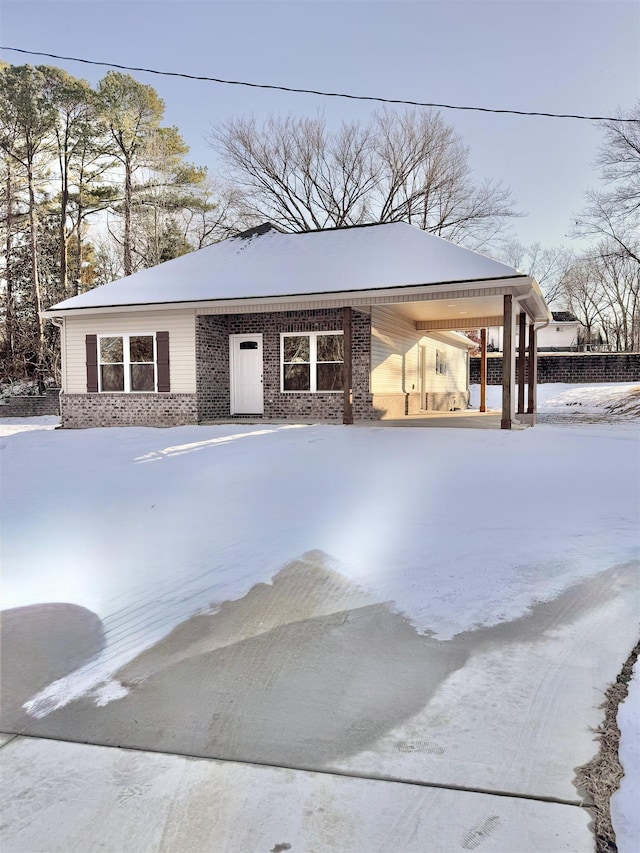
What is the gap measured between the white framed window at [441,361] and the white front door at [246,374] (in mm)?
7606

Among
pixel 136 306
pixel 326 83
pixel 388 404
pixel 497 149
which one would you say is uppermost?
pixel 497 149

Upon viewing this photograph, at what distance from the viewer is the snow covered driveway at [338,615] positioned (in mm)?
2803

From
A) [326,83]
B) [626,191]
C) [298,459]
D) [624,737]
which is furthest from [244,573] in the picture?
[626,191]

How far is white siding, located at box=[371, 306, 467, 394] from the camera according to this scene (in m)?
14.8

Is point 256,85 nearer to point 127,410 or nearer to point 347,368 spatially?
point 347,368

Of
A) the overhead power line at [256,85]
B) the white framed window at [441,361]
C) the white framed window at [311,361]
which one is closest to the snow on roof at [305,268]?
the white framed window at [311,361]

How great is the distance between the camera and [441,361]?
848 inches

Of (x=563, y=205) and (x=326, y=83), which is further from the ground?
(x=563, y=205)

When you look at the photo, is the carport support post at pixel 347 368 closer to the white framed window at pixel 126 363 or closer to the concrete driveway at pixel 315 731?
the white framed window at pixel 126 363

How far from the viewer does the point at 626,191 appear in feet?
85.1

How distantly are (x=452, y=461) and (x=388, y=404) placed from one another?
6490mm

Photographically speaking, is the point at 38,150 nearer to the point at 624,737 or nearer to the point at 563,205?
the point at 563,205

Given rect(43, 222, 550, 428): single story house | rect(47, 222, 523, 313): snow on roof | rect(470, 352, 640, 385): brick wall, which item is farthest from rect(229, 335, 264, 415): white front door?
rect(470, 352, 640, 385): brick wall

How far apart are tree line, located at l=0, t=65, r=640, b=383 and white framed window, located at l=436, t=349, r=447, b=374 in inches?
455
